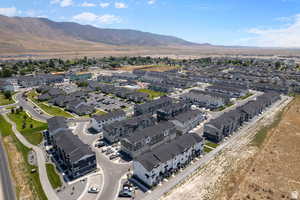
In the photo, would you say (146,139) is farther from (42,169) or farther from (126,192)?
(42,169)

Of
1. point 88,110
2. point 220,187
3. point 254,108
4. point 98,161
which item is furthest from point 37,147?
point 254,108

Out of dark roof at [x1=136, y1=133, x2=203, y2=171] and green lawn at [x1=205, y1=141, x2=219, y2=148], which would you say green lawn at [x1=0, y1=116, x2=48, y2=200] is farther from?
green lawn at [x1=205, y1=141, x2=219, y2=148]

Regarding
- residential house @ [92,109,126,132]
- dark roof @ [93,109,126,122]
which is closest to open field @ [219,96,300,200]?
residential house @ [92,109,126,132]

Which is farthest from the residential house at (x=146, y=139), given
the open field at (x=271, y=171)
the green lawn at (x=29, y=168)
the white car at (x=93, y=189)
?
the green lawn at (x=29, y=168)

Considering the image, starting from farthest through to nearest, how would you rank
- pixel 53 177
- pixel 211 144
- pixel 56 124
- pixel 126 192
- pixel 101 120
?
pixel 101 120 < pixel 56 124 < pixel 211 144 < pixel 53 177 < pixel 126 192

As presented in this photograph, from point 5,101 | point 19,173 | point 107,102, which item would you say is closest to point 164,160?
point 19,173

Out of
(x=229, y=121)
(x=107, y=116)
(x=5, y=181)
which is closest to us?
(x=5, y=181)
